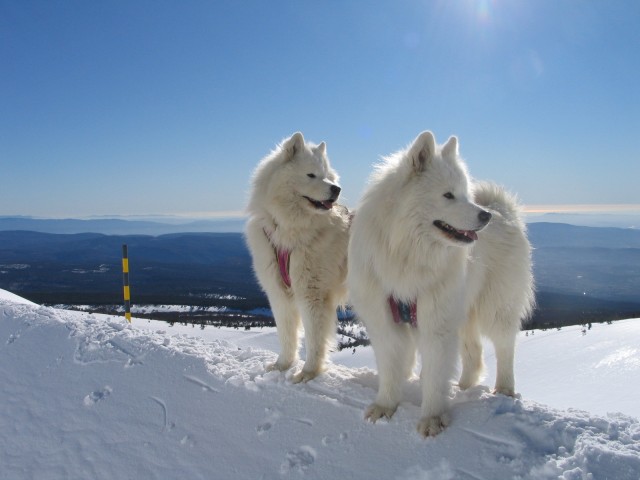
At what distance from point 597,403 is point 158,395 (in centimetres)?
735

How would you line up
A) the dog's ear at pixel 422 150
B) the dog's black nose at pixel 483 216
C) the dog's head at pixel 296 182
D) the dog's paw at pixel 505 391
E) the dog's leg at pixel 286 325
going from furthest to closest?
the dog's leg at pixel 286 325 < the dog's head at pixel 296 182 < the dog's paw at pixel 505 391 < the dog's ear at pixel 422 150 < the dog's black nose at pixel 483 216

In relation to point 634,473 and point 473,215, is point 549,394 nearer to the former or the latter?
point 634,473

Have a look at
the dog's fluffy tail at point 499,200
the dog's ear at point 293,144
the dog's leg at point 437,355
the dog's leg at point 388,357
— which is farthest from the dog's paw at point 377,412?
the dog's ear at point 293,144

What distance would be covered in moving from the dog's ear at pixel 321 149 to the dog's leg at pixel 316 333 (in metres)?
1.73

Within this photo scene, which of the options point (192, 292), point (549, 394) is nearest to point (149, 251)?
point (192, 292)

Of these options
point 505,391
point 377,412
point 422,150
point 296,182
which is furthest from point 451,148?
point 505,391

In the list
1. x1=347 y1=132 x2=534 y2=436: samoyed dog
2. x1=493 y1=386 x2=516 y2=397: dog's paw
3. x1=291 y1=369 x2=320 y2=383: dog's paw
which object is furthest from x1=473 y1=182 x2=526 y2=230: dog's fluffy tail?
x1=291 y1=369 x2=320 y2=383: dog's paw

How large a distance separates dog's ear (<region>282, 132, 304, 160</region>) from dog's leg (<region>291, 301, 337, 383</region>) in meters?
1.71

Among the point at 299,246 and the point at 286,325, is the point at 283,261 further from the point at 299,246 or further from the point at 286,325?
the point at 286,325

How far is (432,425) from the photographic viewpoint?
3.15m

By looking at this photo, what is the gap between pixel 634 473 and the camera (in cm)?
→ 259

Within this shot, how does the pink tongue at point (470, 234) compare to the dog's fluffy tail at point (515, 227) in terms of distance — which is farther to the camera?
the dog's fluffy tail at point (515, 227)

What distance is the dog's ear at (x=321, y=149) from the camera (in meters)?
4.85

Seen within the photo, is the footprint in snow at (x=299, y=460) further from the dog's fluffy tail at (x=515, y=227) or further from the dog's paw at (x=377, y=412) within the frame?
the dog's fluffy tail at (x=515, y=227)
